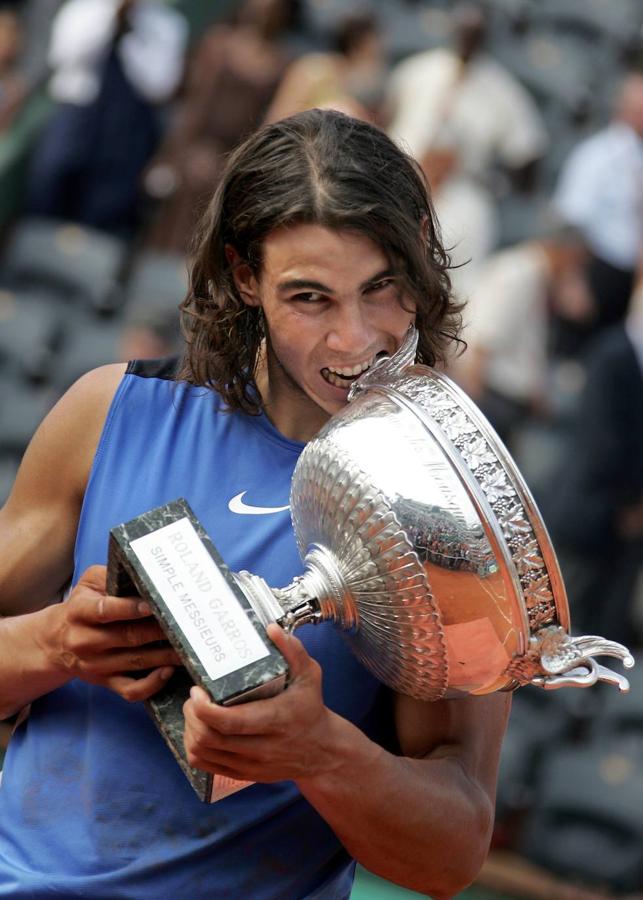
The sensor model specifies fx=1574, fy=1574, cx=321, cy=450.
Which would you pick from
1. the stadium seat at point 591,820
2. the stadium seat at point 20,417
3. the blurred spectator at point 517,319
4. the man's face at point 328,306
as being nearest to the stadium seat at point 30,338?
the stadium seat at point 20,417

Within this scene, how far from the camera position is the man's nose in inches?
73.4

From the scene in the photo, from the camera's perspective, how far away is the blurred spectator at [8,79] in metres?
7.00

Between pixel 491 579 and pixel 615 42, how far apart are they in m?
6.42

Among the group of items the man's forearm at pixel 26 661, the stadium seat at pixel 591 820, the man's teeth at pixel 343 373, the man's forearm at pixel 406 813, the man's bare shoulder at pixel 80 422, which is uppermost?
the man's teeth at pixel 343 373

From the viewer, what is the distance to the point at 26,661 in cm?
192

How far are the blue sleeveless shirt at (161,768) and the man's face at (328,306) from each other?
0.13 meters

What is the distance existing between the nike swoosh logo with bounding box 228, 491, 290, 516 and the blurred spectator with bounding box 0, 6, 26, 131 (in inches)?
216

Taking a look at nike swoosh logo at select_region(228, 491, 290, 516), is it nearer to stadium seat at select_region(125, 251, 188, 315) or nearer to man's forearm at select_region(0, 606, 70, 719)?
man's forearm at select_region(0, 606, 70, 719)

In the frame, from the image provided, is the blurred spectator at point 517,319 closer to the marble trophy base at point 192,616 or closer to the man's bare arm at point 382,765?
the man's bare arm at point 382,765

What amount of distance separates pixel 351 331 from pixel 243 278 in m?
0.27

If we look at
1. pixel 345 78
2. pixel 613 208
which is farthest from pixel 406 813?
pixel 345 78

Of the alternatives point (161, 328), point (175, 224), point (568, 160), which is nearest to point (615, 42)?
point (568, 160)

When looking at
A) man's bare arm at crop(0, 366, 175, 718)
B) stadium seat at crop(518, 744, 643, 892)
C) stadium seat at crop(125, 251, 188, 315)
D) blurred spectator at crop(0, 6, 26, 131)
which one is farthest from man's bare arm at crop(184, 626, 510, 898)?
blurred spectator at crop(0, 6, 26, 131)

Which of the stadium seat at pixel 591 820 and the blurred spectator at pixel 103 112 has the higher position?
the blurred spectator at pixel 103 112
